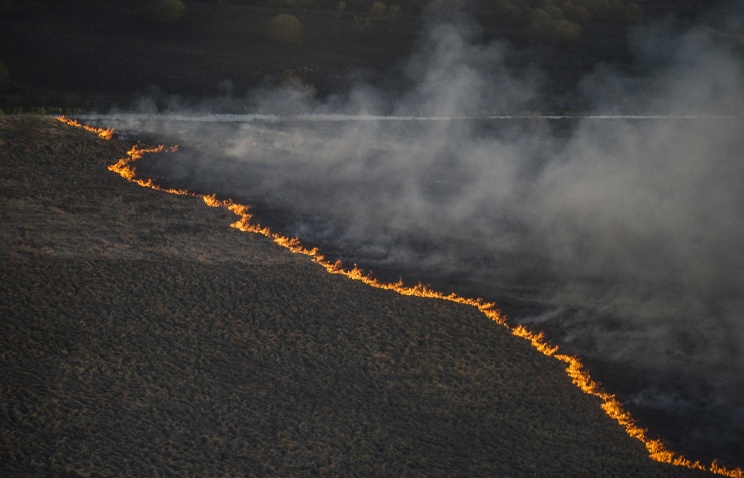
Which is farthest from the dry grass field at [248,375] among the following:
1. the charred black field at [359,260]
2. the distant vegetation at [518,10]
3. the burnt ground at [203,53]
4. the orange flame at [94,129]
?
the distant vegetation at [518,10]

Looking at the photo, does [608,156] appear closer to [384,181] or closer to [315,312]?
[384,181]

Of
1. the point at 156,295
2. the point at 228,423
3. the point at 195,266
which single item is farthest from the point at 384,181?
the point at 228,423

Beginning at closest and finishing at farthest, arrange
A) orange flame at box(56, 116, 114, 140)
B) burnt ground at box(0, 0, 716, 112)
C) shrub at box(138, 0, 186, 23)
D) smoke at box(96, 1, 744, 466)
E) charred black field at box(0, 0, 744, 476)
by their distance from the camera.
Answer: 1. charred black field at box(0, 0, 744, 476)
2. smoke at box(96, 1, 744, 466)
3. orange flame at box(56, 116, 114, 140)
4. burnt ground at box(0, 0, 716, 112)
5. shrub at box(138, 0, 186, 23)

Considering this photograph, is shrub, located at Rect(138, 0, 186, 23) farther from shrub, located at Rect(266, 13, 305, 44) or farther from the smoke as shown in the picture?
the smoke

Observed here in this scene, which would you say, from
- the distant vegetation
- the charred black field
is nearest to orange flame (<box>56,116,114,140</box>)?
the charred black field

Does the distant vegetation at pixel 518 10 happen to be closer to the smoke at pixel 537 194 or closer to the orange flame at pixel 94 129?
the smoke at pixel 537 194

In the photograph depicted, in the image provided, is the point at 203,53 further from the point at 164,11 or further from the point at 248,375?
the point at 248,375
